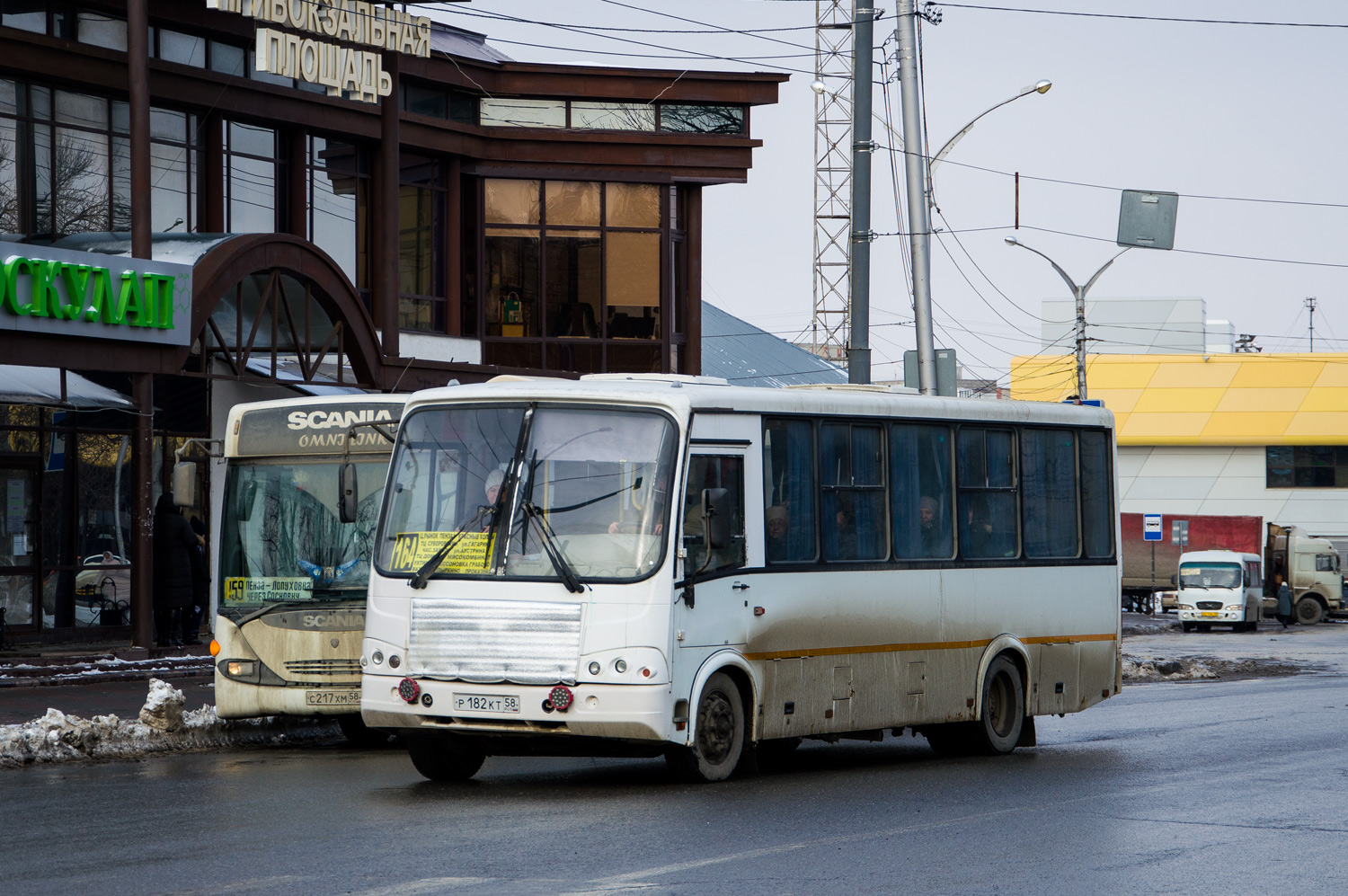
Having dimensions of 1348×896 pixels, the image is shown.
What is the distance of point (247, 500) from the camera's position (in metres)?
15.0

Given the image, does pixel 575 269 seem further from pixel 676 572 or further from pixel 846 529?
pixel 676 572

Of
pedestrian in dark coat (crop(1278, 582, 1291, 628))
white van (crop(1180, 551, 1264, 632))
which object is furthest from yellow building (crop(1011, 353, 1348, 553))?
white van (crop(1180, 551, 1264, 632))

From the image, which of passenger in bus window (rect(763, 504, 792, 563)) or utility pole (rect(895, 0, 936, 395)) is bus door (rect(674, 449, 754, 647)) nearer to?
passenger in bus window (rect(763, 504, 792, 563))

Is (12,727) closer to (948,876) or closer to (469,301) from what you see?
(948,876)

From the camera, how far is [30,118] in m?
24.0

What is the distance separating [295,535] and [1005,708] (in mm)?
6009

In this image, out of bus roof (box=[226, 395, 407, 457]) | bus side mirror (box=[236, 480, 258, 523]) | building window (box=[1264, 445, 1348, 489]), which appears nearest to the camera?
bus roof (box=[226, 395, 407, 457])

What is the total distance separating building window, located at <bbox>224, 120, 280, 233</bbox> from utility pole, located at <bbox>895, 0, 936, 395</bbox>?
411 inches

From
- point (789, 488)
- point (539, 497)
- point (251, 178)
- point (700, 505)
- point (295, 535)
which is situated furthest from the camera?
point (251, 178)

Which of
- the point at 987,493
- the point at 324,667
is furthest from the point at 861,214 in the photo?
the point at 324,667

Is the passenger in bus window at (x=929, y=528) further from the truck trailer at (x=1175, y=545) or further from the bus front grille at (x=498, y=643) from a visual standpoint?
the truck trailer at (x=1175, y=545)

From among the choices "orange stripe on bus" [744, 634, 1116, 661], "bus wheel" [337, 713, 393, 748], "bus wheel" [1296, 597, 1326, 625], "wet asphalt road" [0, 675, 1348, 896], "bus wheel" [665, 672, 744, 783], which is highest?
"orange stripe on bus" [744, 634, 1116, 661]

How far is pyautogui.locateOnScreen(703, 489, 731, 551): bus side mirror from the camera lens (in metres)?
11.2

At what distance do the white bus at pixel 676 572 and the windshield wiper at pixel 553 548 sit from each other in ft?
0.05
